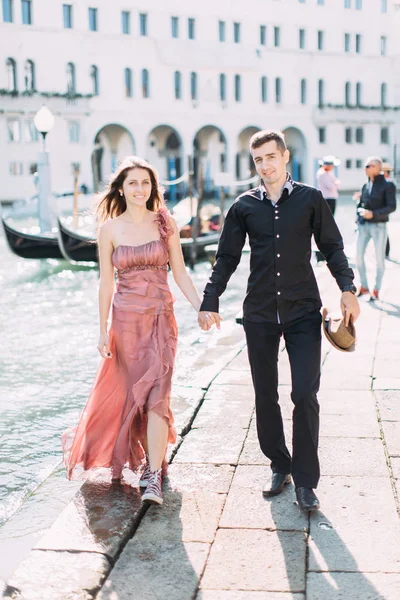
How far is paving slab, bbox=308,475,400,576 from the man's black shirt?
76 centimetres

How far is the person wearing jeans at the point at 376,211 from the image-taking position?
9531mm

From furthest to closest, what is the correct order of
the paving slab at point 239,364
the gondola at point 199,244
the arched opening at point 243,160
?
the arched opening at point 243,160
the gondola at point 199,244
the paving slab at point 239,364

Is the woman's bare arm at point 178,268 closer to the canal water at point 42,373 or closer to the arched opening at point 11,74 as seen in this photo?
the canal water at point 42,373

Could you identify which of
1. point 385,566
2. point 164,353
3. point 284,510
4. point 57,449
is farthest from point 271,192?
point 57,449

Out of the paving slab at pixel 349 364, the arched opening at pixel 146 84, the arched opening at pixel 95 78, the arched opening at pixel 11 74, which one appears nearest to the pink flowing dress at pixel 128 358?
the paving slab at pixel 349 364

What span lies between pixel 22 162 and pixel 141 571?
122ft

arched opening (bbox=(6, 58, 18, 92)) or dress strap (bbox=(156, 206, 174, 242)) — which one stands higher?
arched opening (bbox=(6, 58, 18, 92))

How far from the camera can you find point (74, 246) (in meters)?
16.9

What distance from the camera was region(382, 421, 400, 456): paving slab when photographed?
14.5ft

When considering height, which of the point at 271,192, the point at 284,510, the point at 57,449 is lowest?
the point at 57,449

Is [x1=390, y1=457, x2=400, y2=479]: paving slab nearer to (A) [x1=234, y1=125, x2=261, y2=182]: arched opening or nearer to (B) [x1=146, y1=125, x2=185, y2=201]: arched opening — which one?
(B) [x1=146, y1=125, x2=185, y2=201]: arched opening

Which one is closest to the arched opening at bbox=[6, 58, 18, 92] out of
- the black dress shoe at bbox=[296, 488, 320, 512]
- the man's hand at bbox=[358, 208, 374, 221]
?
the man's hand at bbox=[358, 208, 374, 221]

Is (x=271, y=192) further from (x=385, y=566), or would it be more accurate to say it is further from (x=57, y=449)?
(x=57, y=449)

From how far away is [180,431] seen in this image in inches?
193
